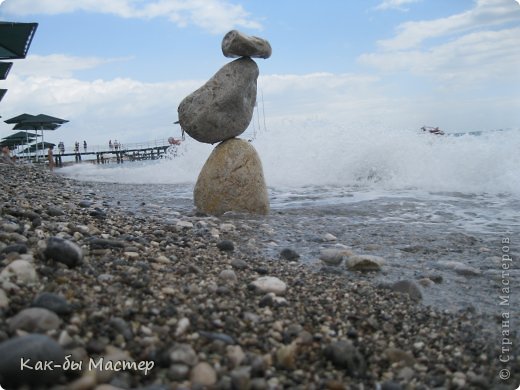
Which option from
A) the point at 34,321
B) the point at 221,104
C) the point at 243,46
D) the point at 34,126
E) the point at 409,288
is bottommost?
the point at 409,288

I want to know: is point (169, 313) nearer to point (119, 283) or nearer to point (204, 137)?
point (119, 283)

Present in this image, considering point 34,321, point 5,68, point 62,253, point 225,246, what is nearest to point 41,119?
point 5,68

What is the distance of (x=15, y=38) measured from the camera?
31.6 ft

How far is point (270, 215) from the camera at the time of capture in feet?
20.7

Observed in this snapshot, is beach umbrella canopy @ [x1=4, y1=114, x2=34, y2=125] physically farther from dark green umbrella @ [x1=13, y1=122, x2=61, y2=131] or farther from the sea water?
the sea water

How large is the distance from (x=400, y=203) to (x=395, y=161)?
14.2 ft

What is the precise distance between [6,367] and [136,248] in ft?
5.60

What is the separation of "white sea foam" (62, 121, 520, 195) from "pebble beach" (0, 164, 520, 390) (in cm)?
714

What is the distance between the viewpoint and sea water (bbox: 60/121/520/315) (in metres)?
3.56

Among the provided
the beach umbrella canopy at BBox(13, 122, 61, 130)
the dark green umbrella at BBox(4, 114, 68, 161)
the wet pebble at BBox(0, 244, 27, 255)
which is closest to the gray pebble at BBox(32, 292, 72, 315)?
the wet pebble at BBox(0, 244, 27, 255)

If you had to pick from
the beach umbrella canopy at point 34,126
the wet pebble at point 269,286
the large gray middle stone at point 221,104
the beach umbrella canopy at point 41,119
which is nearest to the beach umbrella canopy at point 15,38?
the large gray middle stone at point 221,104

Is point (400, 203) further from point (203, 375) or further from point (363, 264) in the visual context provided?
point (203, 375)

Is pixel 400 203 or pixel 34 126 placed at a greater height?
pixel 34 126

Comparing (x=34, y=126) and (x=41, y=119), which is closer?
(x=41, y=119)
